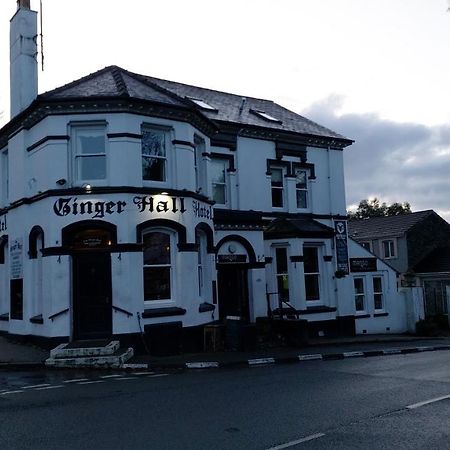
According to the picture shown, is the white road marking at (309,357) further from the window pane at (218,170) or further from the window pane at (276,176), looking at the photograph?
the window pane at (276,176)

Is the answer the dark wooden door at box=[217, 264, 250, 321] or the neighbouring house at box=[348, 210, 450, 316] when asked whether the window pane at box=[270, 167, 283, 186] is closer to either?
the dark wooden door at box=[217, 264, 250, 321]

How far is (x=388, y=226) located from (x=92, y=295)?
95.6ft

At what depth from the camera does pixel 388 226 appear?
40.3 metres

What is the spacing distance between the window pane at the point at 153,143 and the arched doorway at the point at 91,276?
8.76 feet

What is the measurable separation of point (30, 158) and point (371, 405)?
13060 mm

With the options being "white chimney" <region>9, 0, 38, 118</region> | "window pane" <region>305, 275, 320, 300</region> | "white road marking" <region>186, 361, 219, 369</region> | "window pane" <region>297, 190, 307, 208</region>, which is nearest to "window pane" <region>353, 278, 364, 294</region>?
"window pane" <region>305, 275, 320, 300</region>

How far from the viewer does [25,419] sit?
315 inches

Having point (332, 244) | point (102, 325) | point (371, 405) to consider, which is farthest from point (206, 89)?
point (371, 405)

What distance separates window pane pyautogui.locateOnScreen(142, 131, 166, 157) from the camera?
657 inches

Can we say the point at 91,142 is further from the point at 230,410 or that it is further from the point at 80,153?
the point at 230,410

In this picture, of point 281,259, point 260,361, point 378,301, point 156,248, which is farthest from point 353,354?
point 378,301

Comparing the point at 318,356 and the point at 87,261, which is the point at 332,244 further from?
the point at 87,261

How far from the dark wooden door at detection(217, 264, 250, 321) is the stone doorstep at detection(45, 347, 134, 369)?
677 cm

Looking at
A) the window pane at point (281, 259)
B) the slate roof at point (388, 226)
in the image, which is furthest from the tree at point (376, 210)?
the window pane at point (281, 259)
